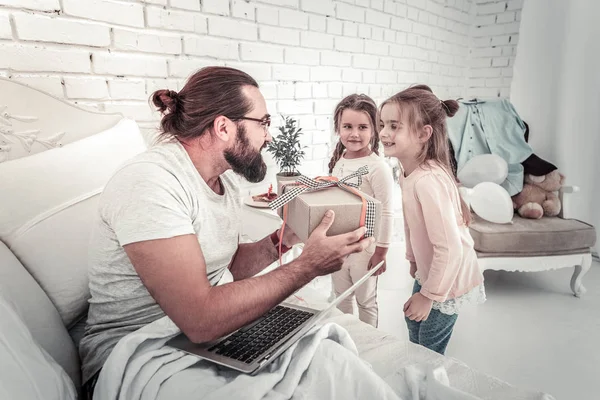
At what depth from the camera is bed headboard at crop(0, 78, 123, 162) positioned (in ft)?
3.79

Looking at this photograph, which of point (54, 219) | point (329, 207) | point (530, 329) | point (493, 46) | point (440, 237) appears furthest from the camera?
point (493, 46)

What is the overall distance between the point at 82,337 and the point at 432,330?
43.3 inches

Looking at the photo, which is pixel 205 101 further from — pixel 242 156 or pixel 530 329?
pixel 530 329

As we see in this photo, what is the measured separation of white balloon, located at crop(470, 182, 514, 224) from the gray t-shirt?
179cm

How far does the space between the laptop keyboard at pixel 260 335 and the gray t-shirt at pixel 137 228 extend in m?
0.20

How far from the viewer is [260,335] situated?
2.91 feet

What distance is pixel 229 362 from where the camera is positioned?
0.77 meters

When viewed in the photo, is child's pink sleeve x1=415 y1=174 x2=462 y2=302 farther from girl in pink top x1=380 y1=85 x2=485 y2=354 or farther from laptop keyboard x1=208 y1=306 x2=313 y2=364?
laptop keyboard x1=208 y1=306 x2=313 y2=364

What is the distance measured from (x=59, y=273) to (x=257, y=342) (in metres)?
0.54

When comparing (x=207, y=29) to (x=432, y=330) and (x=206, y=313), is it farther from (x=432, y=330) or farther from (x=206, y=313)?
(x=432, y=330)

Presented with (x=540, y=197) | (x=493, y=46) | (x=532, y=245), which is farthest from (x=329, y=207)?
(x=493, y=46)

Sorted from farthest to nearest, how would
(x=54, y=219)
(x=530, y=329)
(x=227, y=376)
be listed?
(x=530, y=329) → (x=54, y=219) → (x=227, y=376)

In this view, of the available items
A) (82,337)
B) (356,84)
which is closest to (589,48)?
(356,84)

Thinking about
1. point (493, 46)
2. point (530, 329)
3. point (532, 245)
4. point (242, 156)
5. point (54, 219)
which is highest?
point (493, 46)
